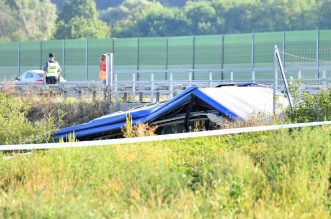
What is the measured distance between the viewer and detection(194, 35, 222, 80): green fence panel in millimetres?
43250

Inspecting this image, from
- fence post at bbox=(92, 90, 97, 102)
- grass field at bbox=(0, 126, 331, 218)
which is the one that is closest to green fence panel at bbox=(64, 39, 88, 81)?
fence post at bbox=(92, 90, 97, 102)

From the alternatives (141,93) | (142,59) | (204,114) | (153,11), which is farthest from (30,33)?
(204,114)

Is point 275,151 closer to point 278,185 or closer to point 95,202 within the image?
point 278,185

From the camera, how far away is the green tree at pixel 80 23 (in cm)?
10416

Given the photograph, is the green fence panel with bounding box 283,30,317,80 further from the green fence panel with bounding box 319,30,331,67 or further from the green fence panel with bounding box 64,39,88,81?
the green fence panel with bounding box 64,39,88,81

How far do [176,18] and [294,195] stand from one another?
99.9 m

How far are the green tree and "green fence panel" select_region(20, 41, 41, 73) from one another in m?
53.0

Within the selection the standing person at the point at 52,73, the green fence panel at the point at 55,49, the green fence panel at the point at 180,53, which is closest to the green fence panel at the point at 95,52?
the green fence panel at the point at 55,49

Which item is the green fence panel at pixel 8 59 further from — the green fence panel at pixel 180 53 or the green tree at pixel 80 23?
the green tree at pixel 80 23

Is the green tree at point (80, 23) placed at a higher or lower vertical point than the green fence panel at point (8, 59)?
higher

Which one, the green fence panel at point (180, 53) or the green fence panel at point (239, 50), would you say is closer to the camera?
the green fence panel at point (239, 50)

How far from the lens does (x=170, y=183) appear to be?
10.2 meters

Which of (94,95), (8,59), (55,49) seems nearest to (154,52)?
(55,49)

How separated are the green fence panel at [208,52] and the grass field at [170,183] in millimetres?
29689
